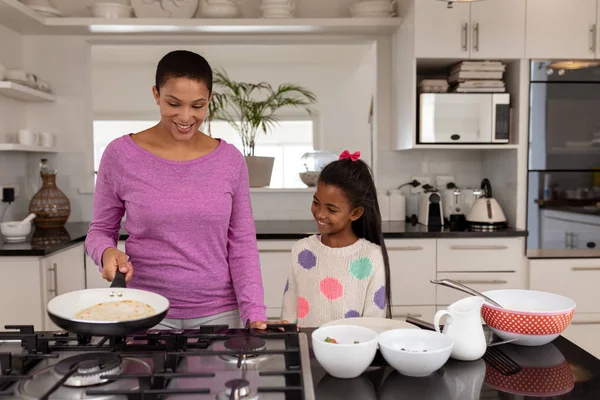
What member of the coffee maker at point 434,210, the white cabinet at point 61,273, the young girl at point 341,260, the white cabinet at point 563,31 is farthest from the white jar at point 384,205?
the white cabinet at point 61,273

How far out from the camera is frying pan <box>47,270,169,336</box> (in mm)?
890

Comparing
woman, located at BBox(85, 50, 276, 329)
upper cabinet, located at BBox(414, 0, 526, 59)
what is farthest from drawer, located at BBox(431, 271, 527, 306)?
woman, located at BBox(85, 50, 276, 329)

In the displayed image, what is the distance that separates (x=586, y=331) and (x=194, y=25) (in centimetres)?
267

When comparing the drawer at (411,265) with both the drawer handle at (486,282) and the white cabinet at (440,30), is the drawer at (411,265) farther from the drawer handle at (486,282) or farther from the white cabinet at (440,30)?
the white cabinet at (440,30)

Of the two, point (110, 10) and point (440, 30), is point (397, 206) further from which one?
point (110, 10)

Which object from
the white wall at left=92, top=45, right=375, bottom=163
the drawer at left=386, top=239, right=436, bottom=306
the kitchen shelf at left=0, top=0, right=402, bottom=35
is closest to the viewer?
the drawer at left=386, top=239, right=436, bottom=306

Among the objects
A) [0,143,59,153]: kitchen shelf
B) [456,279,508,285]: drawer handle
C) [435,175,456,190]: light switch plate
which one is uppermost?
[0,143,59,153]: kitchen shelf

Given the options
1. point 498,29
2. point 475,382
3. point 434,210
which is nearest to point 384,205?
point 434,210

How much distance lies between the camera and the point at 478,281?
2.93 metres

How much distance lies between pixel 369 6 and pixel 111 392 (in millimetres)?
2880

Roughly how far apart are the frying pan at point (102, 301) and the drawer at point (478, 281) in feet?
6.85

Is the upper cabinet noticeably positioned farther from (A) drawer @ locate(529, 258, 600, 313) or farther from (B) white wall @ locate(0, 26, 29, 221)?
(B) white wall @ locate(0, 26, 29, 221)

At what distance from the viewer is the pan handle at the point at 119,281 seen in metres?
1.17

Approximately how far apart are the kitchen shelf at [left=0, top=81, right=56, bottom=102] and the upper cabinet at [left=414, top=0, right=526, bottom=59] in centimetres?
201
